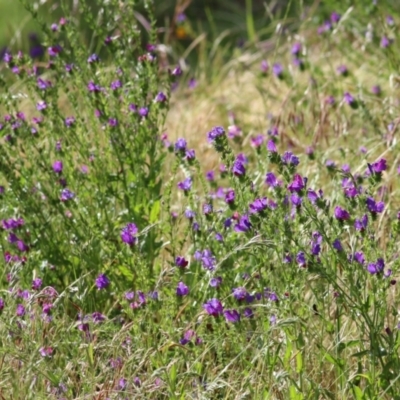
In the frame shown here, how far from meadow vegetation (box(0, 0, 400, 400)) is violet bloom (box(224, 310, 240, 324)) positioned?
0.05 meters

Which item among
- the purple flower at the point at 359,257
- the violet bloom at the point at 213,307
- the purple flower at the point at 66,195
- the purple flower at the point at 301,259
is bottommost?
the purple flower at the point at 359,257

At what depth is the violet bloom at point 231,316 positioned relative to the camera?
7.32 feet

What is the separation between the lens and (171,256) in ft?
9.90

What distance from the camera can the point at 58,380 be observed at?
2.13m

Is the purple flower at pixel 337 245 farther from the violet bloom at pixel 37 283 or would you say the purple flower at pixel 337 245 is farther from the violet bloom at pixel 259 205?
the violet bloom at pixel 37 283

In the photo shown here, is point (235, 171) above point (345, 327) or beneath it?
above

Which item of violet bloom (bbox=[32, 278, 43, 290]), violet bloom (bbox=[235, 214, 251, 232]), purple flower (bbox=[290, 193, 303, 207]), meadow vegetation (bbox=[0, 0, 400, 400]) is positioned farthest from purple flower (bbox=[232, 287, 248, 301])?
violet bloom (bbox=[32, 278, 43, 290])

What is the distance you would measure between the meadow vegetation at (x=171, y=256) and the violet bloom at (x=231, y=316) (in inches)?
1.8

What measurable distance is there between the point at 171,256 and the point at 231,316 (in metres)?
0.80

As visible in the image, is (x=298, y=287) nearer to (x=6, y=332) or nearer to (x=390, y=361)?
(x=390, y=361)

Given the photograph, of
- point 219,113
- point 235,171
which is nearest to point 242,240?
point 235,171

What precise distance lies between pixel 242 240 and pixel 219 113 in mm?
2274

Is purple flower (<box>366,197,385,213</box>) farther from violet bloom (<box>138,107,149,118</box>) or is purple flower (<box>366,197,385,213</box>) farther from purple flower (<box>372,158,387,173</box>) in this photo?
violet bloom (<box>138,107,149,118</box>)

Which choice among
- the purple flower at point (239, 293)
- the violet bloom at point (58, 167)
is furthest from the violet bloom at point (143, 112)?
the purple flower at point (239, 293)
